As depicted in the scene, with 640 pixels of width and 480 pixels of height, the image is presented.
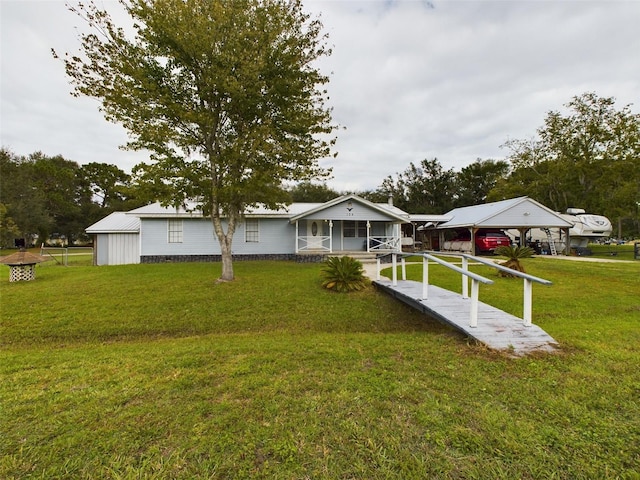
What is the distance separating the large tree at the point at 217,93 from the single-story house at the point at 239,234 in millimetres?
6927

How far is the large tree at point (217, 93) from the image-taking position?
862 centimetres

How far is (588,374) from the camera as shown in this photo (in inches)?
140

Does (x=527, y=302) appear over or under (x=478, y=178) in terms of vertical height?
under

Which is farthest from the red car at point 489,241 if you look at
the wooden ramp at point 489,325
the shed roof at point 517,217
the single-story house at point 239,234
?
the wooden ramp at point 489,325

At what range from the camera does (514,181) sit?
3297cm

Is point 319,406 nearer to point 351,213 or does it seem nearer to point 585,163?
point 351,213

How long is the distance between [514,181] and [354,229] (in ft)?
74.5

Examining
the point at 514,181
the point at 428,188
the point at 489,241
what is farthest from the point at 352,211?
the point at 428,188

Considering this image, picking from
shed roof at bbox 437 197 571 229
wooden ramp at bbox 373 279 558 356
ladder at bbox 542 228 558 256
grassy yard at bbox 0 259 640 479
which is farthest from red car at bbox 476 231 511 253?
wooden ramp at bbox 373 279 558 356

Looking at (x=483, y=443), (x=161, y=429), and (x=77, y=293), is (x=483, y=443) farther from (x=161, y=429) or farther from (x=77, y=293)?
(x=77, y=293)

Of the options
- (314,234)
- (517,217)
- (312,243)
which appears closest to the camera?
(312,243)

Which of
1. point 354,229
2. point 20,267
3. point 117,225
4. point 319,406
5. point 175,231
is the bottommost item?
point 319,406

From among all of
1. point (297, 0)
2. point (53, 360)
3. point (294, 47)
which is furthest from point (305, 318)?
point (297, 0)

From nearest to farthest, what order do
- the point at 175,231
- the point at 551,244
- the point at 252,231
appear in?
the point at 175,231 → the point at 252,231 → the point at 551,244
